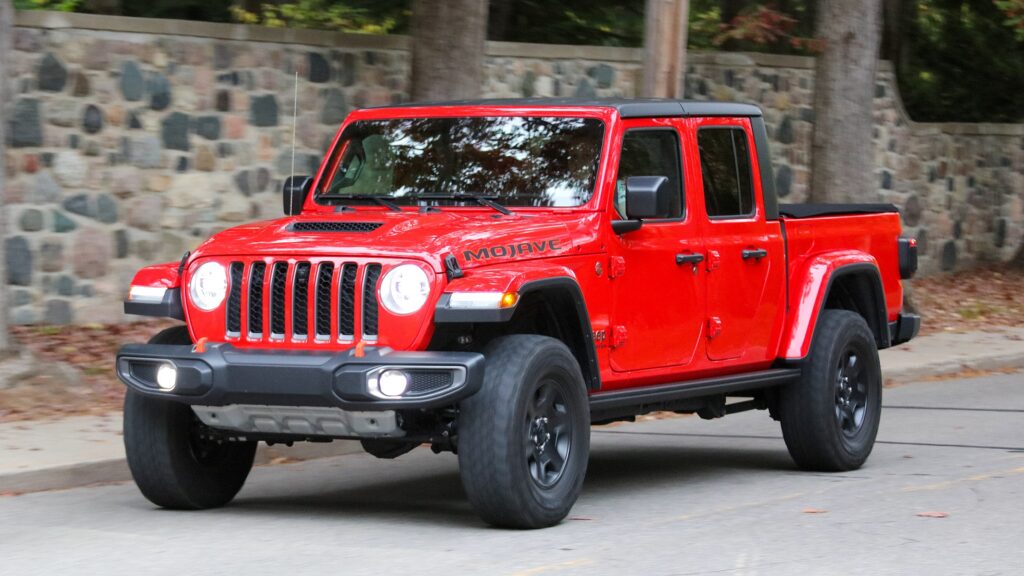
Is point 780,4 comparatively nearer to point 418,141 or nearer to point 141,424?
point 418,141

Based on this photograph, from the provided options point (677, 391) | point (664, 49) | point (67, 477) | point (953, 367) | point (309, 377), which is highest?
point (664, 49)

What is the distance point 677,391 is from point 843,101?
954cm

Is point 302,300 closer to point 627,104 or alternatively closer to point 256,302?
point 256,302

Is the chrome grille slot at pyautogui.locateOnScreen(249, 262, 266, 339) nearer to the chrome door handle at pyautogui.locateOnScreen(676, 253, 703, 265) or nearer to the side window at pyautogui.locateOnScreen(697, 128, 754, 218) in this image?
the chrome door handle at pyautogui.locateOnScreen(676, 253, 703, 265)

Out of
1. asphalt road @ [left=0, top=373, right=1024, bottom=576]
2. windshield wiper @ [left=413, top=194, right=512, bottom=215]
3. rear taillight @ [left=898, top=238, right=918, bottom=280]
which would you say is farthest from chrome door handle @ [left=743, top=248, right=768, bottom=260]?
rear taillight @ [left=898, top=238, right=918, bottom=280]

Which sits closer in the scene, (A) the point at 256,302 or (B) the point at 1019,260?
(A) the point at 256,302

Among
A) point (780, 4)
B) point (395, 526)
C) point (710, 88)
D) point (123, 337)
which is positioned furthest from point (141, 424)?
point (780, 4)

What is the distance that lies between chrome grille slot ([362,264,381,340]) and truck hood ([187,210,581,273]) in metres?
0.07

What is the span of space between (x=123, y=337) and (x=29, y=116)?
194cm

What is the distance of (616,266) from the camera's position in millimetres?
8180

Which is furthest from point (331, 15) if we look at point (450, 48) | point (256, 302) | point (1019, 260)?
point (256, 302)

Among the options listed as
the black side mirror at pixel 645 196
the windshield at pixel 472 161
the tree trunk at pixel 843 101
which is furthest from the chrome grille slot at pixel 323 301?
the tree trunk at pixel 843 101

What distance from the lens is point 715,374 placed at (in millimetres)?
9039

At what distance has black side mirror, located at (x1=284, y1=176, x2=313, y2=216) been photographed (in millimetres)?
8945
